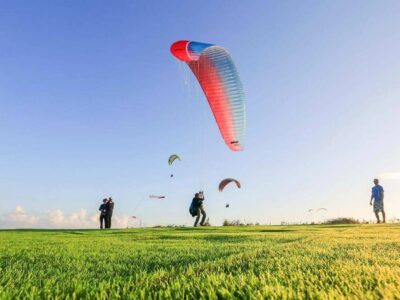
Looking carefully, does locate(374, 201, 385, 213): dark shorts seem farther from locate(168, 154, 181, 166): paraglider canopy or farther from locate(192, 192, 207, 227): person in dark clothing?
locate(168, 154, 181, 166): paraglider canopy

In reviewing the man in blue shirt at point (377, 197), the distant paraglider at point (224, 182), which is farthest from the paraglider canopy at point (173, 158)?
the man in blue shirt at point (377, 197)

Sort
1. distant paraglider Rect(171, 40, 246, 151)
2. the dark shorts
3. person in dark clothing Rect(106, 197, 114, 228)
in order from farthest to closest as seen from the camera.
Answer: person in dark clothing Rect(106, 197, 114, 228) → the dark shorts → distant paraglider Rect(171, 40, 246, 151)

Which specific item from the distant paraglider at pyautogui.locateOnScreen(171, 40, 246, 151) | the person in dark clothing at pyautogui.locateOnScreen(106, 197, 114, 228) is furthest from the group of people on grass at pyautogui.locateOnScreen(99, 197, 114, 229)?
the distant paraglider at pyautogui.locateOnScreen(171, 40, 246, 151)

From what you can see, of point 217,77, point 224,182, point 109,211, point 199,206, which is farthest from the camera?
point 224,182

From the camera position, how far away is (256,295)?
275cm

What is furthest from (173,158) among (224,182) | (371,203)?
(371,203)

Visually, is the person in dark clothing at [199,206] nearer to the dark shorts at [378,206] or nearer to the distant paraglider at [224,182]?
the distant paraglider at [224,182]

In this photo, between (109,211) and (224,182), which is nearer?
(109,211)

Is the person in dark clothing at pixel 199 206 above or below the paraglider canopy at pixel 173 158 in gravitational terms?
below

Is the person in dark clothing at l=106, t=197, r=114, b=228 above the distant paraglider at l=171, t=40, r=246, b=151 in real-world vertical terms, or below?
below

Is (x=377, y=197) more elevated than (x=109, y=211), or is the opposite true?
(x=377, y=197)

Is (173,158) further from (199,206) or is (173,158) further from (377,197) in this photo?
(377,197)

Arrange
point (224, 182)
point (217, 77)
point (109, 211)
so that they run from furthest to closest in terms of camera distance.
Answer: point (224, 182) → point (109, 211) → point (217, 77)

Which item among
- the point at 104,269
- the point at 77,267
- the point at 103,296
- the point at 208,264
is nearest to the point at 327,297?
the point at 103,296
